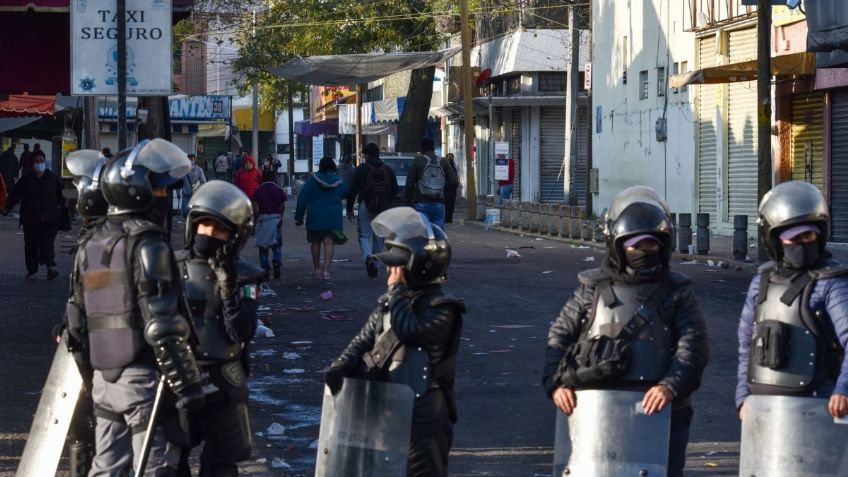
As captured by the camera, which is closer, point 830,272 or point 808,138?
point 830,272

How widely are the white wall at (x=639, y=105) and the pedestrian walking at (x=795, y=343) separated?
2648 centimetres

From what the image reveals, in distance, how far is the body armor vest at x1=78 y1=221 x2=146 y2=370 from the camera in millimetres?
5824

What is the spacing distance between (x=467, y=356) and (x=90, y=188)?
6042mm

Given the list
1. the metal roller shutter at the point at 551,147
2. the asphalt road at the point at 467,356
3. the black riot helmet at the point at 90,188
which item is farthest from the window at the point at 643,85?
the black riot helmet at the point at 90,188

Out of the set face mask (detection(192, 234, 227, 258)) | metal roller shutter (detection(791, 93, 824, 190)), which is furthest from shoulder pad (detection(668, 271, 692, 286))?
metal roller shutter (detection(791, 93, 824, 190))

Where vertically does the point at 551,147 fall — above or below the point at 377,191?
above

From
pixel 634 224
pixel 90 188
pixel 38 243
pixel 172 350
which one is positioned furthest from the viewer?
pixel 38 243

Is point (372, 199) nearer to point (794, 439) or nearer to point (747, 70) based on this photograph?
point (747, 70)

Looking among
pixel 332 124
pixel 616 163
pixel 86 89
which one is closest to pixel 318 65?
pixel 616 163

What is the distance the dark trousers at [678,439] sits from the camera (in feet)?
18.7

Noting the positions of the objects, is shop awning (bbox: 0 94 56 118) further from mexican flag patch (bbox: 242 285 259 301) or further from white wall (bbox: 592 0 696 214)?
mexican flag patch (bbox: 242 285 259 301)

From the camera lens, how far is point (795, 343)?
5.80 metres

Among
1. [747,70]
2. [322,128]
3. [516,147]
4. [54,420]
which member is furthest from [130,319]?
[322,128]

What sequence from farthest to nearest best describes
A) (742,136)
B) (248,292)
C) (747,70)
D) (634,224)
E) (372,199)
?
1. (742,136)
2. (747,70)
3. (372,199)
4. (248,292)
5. (634,224)
